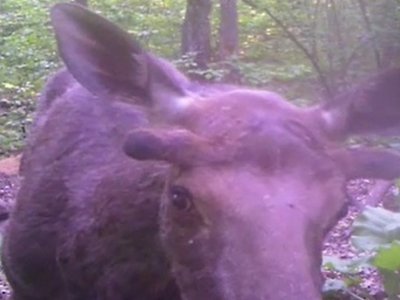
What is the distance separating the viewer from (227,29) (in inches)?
746

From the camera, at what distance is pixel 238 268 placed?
3.54 meters

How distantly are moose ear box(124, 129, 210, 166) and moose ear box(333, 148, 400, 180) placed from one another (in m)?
0.51

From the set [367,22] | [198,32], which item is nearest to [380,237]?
[367,22]

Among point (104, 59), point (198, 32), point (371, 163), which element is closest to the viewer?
point (371, 163)

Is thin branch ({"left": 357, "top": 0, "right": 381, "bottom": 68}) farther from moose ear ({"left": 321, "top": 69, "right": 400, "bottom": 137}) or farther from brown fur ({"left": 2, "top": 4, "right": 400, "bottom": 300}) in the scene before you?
moose ear ({"left": 321, "top": 69, "right": 400, "bottom": 137})

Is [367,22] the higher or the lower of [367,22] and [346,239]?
the lower

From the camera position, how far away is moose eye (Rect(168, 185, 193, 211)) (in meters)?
3.82

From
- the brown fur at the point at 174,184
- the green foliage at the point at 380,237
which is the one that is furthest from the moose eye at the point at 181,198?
the green foliage at the point at 380,237

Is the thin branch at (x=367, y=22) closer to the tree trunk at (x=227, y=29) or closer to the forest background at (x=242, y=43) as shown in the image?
the forest background at (x=242, y=43)

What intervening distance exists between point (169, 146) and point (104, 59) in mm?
607

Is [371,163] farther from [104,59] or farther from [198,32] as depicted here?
[198,32]

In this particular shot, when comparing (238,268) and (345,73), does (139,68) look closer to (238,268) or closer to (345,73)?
(238,268)

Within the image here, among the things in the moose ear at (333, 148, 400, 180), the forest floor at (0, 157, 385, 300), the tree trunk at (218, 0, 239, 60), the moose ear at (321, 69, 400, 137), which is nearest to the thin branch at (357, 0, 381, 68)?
the forest floor at (0, 157, 385, 300)

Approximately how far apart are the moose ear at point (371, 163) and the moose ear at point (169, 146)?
0.51 metres
